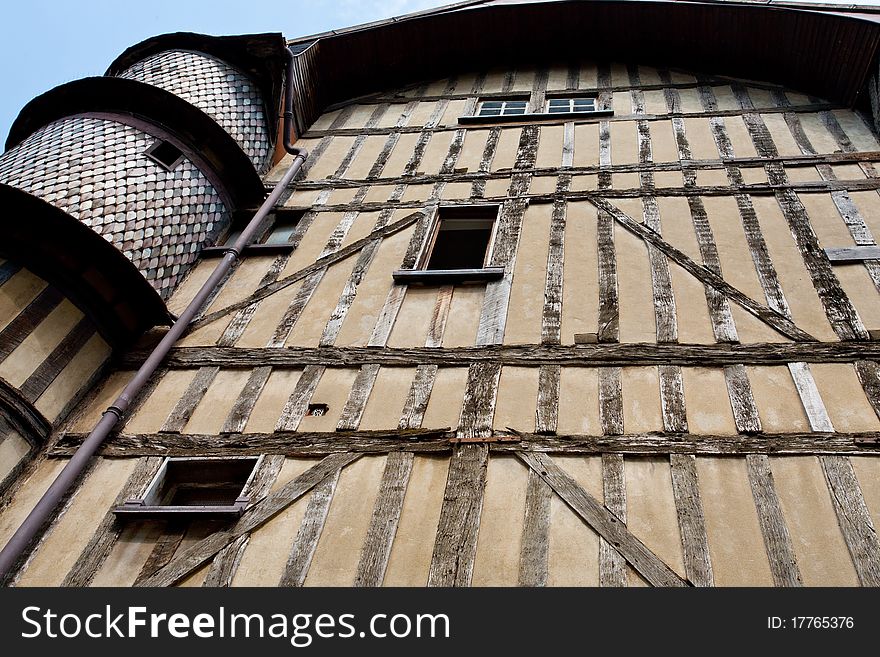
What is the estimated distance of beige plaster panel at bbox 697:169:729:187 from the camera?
702cm

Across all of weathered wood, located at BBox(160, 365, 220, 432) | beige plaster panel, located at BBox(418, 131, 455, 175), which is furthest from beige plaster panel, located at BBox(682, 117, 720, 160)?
weathered wood, located at BBox(160, 365, 220, 432)

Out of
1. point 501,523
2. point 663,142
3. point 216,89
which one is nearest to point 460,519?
point 501,523

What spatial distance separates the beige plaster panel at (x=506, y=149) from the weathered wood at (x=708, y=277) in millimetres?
1259

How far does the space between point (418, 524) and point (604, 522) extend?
100 centimetres

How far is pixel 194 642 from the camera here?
3170mm

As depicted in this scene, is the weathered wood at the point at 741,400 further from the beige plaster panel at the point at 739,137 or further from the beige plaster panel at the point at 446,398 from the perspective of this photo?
the beige plaster panel at the point at 739,137

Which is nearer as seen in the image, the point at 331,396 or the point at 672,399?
the point at 672,399

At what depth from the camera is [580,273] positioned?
597 centimetres

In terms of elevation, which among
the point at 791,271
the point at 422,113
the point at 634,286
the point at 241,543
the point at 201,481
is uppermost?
the point at 422,113

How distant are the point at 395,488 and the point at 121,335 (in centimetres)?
277

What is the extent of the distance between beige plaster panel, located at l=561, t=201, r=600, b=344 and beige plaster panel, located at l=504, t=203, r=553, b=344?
0.58 feet

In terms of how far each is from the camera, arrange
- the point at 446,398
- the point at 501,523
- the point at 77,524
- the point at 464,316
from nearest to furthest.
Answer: the point at 501,523, the point at 77,524, the point at 446,398, the point at 464,316

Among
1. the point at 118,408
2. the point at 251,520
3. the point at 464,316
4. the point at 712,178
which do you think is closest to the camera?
the point at 251,520

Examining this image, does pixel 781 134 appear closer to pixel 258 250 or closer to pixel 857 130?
pixel 857 130
